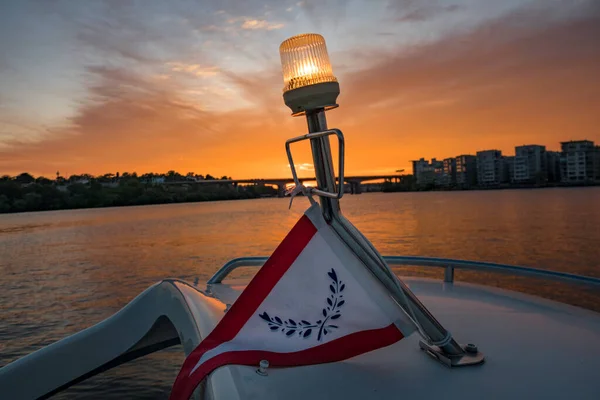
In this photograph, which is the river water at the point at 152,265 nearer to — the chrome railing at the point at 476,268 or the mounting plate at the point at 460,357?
the chrome railing at the point at 476,268

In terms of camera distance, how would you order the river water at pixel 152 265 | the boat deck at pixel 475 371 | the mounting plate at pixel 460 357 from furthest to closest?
the river water at pixel 152 265
the mounting plate at pixel 460 357
the boat deck at pixel 475 371

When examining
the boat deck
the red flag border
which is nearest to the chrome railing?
the boat deck

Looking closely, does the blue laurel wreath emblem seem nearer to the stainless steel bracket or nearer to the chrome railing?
the stainless steel bracket

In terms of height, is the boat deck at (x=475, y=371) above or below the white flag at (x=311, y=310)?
below

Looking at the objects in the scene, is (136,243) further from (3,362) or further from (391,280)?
(391,280)

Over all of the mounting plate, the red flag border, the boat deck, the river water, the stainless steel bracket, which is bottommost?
the river water

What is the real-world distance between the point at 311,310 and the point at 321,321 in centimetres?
5

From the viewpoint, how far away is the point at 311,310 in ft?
4.97

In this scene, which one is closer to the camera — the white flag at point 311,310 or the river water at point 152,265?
the white flag at point 311,310

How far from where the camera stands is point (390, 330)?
153cm

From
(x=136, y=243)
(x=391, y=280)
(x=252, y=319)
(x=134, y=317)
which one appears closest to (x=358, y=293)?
(x=391, y=280)

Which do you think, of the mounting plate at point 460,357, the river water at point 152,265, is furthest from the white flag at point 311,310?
the river water at point 152,265

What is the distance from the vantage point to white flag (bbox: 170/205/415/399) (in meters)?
1.48

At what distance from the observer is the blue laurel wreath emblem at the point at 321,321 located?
150cm
